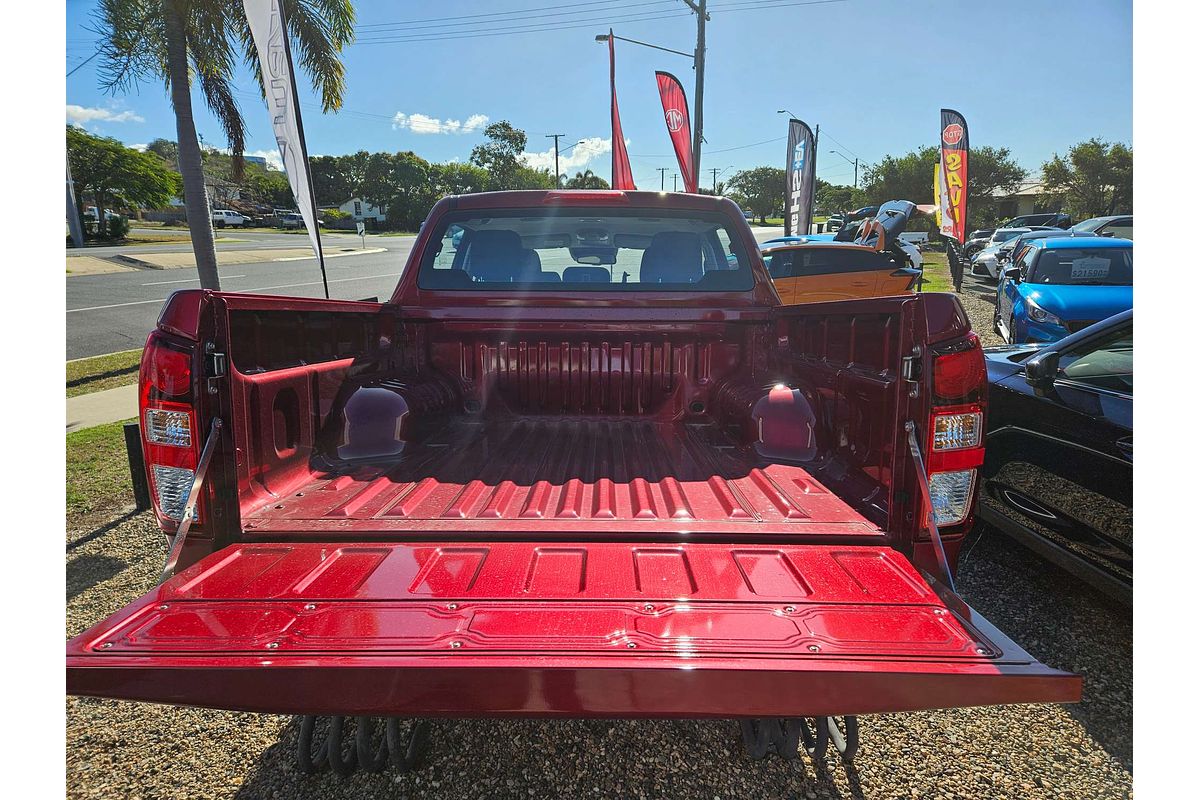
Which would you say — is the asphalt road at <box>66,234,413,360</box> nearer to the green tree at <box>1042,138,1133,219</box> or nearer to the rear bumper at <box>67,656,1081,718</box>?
the rear bumper at <box>67,656,1081,718</box>

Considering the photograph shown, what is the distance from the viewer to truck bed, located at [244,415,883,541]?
2.07m

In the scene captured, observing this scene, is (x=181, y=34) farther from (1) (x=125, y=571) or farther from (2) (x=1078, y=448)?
(2) (x=1078, y=448)

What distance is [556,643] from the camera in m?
1.49

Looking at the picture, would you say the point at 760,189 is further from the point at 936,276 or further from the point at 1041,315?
the point at 1041,315

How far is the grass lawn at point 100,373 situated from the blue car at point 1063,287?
11202 mm

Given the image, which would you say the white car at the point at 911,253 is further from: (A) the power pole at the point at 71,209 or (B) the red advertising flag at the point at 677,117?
(A) the power pole at the point at 71,209

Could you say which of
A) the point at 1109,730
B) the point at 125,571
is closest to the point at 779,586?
the point at 1109,730

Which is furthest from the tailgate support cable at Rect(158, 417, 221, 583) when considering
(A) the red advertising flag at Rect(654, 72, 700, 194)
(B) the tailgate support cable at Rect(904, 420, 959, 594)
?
(A) the red advertising flag at Rect(654, 72, 700, 194)

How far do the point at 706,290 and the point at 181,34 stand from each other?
9.41 metres

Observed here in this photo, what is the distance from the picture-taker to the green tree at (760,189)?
93562 millimetres

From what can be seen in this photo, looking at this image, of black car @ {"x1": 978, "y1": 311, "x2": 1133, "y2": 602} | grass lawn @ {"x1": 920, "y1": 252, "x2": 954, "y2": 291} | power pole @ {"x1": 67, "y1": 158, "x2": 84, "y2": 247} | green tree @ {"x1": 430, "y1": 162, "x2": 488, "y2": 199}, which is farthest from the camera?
green tree @ {"x1": 430, "y1": 162, "x2": 488, "y2": 199}

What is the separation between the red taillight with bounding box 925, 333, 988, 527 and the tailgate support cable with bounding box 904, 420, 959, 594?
3 centimetres

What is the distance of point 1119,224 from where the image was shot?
23.6 meters

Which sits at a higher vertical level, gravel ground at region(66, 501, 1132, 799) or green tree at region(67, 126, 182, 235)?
green tree at region(67, 126, 182, 235)
